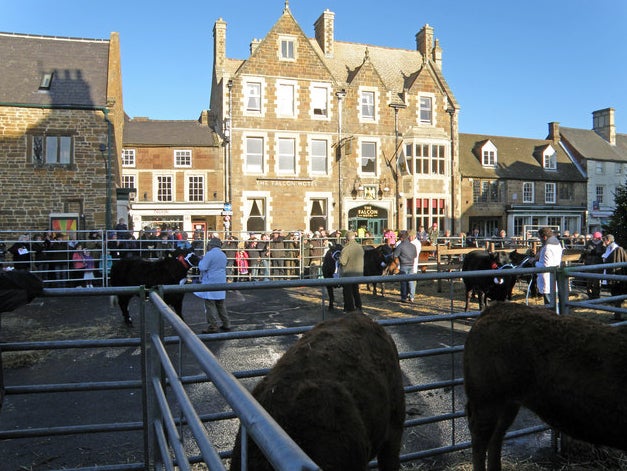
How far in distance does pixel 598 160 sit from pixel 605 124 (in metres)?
7.24

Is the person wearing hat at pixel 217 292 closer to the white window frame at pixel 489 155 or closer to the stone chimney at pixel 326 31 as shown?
the stone chimney at pixel 326 31

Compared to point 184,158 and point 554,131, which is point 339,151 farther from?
point 554,131

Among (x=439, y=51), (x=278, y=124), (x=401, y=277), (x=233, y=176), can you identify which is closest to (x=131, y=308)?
(x=401, y=277)

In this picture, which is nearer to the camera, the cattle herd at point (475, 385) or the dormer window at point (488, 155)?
the cattle herd at point (475, 385)

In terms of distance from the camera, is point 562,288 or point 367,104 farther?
point 367,104

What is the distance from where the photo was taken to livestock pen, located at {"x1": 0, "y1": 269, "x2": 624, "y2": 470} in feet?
6.28

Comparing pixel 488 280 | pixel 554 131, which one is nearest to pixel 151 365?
pixel 488 280

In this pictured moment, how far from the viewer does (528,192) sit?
143 feet

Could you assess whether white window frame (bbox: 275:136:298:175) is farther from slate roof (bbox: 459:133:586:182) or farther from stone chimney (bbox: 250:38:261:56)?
slate roof (bbox: 459:133:586:182)

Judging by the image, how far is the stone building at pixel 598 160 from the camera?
151ft

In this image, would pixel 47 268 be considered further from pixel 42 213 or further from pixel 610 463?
pixel 610 463

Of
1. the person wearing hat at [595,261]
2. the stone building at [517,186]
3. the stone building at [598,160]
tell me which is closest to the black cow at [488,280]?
the person wearing hat at [595,261]

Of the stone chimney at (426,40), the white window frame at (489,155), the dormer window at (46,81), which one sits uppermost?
the stone chimney at (426,40)

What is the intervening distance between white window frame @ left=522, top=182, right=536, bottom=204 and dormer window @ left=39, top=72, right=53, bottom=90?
119ft
